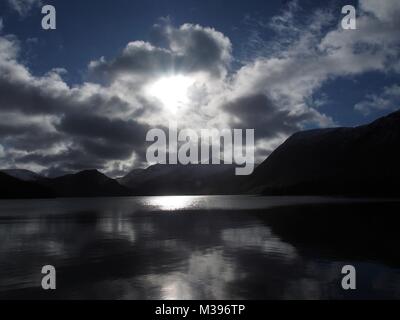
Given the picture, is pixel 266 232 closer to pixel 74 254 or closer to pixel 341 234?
pixel 341 234

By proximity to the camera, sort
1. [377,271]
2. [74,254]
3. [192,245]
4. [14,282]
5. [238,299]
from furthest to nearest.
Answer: [192,245] → [74,254] → [377,271] → [14,282] → [238,299]

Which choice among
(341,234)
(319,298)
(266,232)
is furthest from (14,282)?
(341,234)

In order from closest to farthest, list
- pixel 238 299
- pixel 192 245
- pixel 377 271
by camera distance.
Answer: pixel 238 299
pixel 377 271
pixel 192 245

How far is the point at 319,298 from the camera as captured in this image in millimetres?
21438

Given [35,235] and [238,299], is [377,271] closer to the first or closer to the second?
[238,299]

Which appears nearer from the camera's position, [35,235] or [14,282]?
[14,282]

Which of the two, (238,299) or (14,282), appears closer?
(238,299)

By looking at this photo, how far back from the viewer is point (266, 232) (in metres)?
55.0

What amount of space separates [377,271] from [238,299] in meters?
14.1

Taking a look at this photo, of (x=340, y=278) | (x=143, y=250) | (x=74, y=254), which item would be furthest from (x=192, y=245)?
(x=340, y=278)
